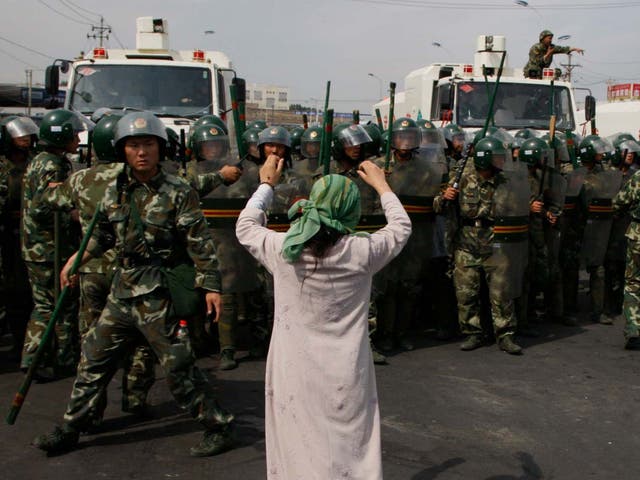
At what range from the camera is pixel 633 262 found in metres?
7.66

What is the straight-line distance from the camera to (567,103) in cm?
1384

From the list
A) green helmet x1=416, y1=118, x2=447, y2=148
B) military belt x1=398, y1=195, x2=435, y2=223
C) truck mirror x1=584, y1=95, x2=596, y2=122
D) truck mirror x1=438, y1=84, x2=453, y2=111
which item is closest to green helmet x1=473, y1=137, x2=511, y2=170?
military belt x1=398, y1=195, x2=435, y2=223

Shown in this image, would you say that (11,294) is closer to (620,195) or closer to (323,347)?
(323,347)

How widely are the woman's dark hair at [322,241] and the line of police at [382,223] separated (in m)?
1.83

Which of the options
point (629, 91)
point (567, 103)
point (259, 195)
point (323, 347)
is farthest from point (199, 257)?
point (629, 91)

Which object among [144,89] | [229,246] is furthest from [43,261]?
[144,89]

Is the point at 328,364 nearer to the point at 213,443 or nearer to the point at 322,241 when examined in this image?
the point at 322,241

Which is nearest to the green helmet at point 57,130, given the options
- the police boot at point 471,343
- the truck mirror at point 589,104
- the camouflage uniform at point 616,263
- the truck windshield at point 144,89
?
the police boot at point 471,343

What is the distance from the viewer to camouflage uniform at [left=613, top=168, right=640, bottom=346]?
25.0 ft

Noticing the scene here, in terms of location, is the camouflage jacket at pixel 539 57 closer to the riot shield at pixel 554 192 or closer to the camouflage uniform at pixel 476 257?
the riot shield at pixel 554 192

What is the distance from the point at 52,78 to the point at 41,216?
5.64 m

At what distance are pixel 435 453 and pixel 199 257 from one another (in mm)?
1961

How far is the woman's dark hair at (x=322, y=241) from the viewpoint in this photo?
10.8ft

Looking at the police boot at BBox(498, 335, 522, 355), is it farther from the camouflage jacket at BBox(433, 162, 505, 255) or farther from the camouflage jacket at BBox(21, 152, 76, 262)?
the camouflage jacket at BBox(21, 152, 76, 262)
